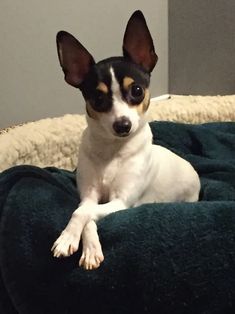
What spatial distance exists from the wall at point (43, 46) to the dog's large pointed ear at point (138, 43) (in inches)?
36.9

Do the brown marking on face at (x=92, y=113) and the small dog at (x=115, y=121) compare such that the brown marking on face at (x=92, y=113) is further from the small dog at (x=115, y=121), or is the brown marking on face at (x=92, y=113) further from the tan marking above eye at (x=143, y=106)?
the tan marking above eye at (x=143, y=106)

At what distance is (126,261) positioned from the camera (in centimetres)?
117

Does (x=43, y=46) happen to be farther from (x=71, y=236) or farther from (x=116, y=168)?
(x=71, y=236)

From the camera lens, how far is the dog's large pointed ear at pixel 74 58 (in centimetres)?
149

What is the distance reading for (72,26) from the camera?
2.58 m

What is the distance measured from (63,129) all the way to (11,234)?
1.01 m

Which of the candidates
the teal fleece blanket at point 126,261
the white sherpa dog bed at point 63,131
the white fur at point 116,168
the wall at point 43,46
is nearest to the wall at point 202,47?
the wall at point 43,46

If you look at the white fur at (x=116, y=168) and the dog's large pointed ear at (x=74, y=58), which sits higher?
the dog's large pointed ear at (x=74, y=58)

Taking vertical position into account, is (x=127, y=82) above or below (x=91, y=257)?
above

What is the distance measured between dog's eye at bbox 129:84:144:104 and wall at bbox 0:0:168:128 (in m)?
1.05

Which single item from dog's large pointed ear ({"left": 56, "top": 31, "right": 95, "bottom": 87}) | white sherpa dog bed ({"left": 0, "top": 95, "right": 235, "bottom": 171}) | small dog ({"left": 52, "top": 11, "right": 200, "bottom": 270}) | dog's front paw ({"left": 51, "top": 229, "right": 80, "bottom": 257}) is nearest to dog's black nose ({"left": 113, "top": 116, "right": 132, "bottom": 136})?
small dog ({"left": 52, "top": 11, "right": 200, "bottom": 270})

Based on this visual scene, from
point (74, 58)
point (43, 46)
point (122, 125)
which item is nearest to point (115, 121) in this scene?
point (122, 125)

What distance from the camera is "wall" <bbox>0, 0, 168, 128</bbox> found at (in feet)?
7.58

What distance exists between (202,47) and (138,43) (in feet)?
5.85
